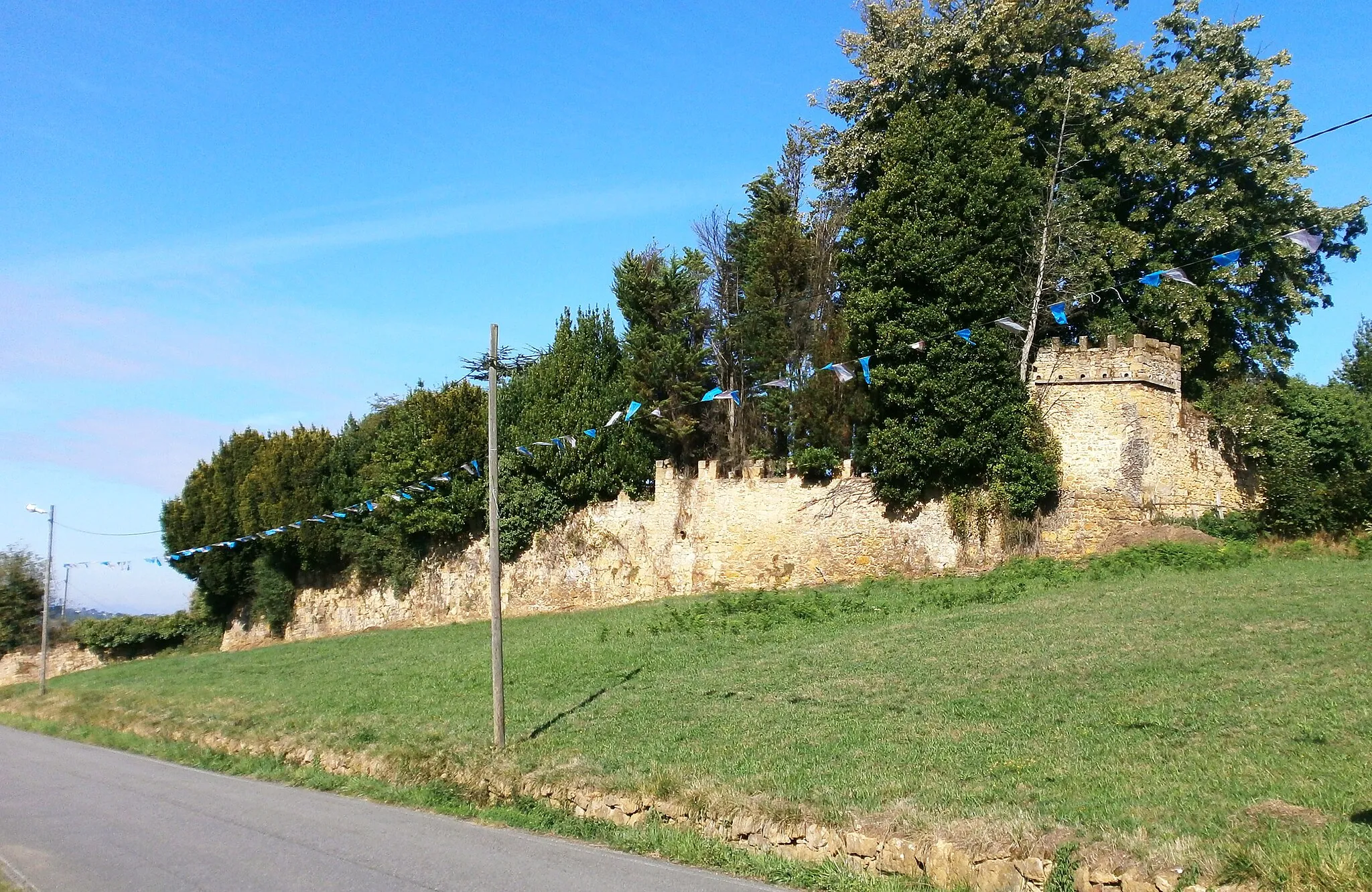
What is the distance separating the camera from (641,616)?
2900 centimetres

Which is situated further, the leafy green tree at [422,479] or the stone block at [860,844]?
the leafy green tree at [422,479]

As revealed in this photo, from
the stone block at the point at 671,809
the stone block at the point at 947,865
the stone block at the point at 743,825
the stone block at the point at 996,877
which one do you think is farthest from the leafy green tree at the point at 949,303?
the stone block at the point at 996,877

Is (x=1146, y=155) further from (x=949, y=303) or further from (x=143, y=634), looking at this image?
(x=143, y=634)

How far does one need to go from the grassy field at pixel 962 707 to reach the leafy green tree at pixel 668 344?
889cm

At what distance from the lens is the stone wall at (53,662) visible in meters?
51.8

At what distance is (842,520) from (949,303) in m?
7.02

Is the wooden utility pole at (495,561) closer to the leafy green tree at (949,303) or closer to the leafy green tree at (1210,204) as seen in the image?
the leafy green tree at (949,303)

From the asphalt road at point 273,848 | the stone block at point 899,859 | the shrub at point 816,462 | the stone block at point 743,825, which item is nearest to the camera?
the stone block at point 899,859

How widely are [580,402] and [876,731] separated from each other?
25.1 m

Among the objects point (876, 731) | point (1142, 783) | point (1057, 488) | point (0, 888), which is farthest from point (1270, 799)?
point (1057, 488)

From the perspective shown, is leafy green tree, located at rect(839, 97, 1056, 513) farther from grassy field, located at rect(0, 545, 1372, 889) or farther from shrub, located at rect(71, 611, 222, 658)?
shrub, located at rect(71, 611, 222, 658)

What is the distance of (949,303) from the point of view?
28.6m

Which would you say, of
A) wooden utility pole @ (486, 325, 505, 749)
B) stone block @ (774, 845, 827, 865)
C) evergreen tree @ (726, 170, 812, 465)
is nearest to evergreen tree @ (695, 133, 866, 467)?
evergreen tree @ (726, 170, 812, 465)

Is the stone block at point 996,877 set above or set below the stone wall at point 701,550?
below
